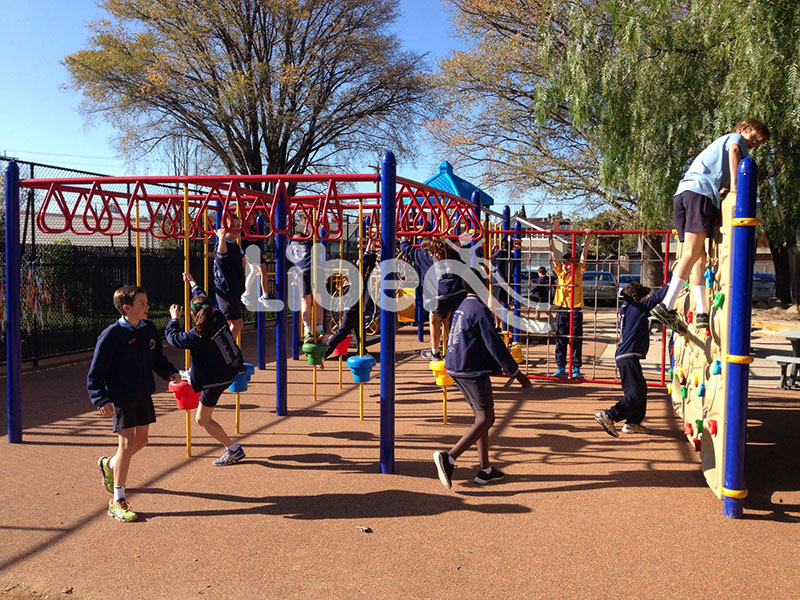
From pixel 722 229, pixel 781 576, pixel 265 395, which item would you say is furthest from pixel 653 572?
pixel 265 395

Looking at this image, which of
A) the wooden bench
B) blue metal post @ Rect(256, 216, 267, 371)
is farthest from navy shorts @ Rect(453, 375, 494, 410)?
the wooden bench

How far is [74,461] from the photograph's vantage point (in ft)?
19.0

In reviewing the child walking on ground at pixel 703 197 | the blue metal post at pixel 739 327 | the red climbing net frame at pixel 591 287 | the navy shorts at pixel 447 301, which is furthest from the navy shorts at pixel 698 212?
the navy shorts at pixel 447 301

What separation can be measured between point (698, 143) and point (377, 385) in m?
7.11

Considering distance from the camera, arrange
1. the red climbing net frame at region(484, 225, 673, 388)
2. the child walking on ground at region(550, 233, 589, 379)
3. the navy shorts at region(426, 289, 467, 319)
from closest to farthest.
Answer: the navy shorts at region(426, 289, 467, 319), the red climbing net frame at region(484, 225, 673, 388), the child walking on ground at region(550, 233, 589, 379)

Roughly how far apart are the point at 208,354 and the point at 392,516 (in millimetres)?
1974

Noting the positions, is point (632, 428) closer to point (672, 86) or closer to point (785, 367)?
point (785, 367)

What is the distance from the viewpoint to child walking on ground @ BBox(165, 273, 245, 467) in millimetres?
5242

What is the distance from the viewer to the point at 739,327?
445 centimetres

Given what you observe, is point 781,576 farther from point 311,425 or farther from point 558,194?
point 558,194

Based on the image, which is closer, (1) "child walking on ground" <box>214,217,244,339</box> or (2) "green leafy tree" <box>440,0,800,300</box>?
(1) "child walking on ground" <box>214,217,244,339</box>

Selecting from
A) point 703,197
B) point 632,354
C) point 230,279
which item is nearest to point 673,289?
point 703,197

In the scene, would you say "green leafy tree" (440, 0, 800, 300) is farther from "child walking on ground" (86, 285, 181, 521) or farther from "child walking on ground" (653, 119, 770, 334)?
"child walking on ground" (86, 285, 181, 521)

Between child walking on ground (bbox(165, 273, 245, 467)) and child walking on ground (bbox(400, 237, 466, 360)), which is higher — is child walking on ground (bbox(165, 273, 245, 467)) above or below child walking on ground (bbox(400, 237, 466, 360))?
below
